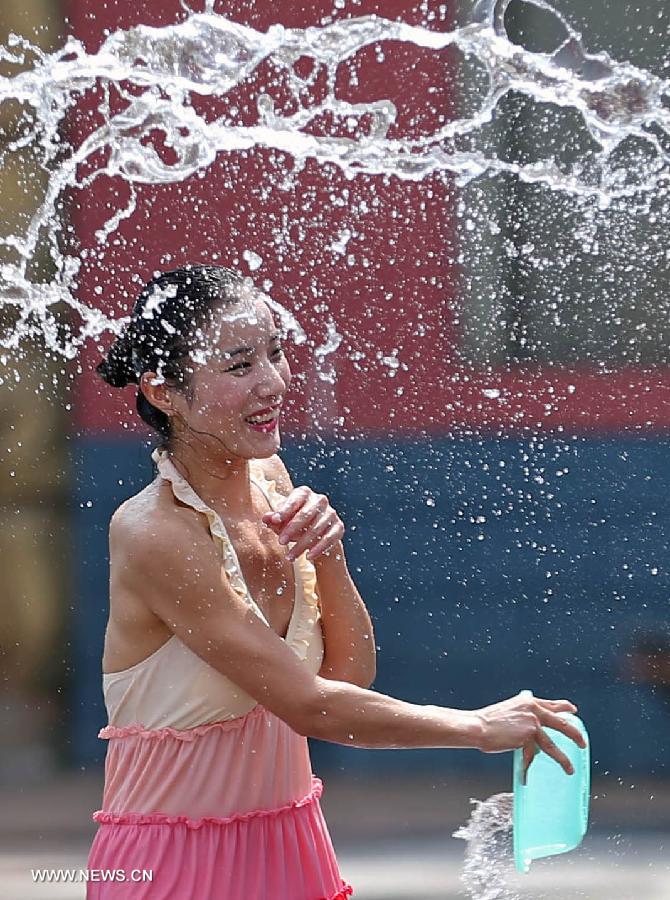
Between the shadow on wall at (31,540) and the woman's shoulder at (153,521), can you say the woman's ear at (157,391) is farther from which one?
the shadow on wall at (31,540)

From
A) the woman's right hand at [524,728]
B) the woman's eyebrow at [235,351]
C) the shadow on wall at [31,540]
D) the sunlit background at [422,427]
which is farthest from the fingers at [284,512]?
the shadow on wall at [31,540]

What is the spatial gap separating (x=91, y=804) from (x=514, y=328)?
7.39 ft

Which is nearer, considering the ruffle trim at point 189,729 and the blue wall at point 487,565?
the ruffle trim at point 189,729

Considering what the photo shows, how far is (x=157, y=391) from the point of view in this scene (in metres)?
1.95

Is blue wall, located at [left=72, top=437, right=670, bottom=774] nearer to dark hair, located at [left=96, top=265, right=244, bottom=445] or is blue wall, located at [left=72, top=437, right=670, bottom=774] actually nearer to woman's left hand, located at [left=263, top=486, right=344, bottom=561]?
dark hair, located at [left=96, top=265, right=244, bottom=445]

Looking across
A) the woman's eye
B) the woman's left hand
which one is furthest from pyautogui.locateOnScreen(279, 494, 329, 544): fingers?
the woman's eye

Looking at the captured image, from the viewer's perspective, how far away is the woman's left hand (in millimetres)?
1802

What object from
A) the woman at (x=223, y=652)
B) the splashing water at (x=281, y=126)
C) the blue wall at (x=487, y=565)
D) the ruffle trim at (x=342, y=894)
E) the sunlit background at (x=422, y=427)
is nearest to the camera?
the woman at (x=223, y=652)

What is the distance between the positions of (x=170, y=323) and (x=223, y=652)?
46cm

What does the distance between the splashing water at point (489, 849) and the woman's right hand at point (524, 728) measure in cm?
236

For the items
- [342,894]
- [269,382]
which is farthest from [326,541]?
[342,894]

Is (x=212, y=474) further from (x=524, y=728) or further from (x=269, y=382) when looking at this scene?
(x=524, y=728)

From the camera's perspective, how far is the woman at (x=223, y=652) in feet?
5.83

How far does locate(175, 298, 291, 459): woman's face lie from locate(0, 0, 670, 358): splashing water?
2.73 meters
